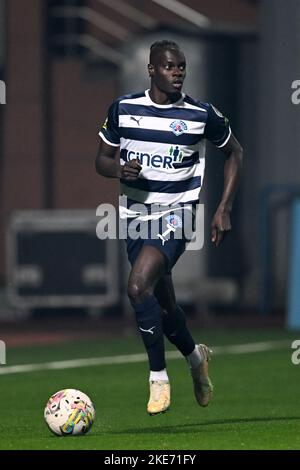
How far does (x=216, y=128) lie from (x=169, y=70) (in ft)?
1.98

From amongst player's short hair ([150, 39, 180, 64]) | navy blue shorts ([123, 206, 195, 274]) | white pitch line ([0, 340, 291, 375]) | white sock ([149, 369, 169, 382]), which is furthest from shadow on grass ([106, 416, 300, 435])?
white pitch line ([0, 340, 291, 375])

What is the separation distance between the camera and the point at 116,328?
2292cm

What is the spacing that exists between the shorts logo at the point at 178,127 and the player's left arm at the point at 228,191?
410mm

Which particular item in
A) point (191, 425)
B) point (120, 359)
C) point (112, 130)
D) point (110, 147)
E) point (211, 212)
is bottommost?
point (120, 359)

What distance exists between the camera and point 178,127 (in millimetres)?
10398

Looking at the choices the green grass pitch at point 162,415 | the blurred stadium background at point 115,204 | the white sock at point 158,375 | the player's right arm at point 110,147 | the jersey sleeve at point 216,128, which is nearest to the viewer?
the green grass pitch at point 162,415

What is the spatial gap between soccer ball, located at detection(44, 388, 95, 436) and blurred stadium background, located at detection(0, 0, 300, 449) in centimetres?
17

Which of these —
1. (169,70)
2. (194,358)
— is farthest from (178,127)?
(194,358)

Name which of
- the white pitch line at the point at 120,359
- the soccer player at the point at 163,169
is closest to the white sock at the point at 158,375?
the soccer player at the point at 163,169

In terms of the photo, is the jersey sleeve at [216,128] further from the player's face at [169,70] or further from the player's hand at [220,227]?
the player's hand at [220,227]

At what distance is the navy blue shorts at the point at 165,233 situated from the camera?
1028cm

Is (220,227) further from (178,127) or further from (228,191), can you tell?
(178,127)

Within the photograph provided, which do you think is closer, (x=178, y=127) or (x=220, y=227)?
(x=220, y=227)

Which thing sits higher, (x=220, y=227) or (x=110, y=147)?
(x=110, y=147)
